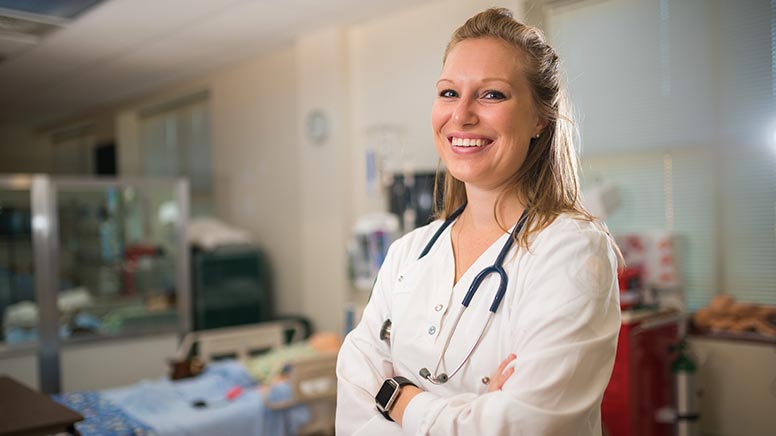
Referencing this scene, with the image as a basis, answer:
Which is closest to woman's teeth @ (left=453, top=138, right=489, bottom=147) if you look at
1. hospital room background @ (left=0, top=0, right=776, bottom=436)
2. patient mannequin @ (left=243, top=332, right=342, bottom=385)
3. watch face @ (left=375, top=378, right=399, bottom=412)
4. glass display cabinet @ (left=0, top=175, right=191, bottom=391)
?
hospital room background @ (left=0, top=0, right=776, bottom=436)

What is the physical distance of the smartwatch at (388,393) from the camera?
1238 mm

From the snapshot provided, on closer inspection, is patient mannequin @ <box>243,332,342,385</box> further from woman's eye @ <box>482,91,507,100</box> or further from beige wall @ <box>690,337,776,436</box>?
woman's eye @ <box>482,91,507,100</box>

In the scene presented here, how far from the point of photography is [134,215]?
15.0 ft

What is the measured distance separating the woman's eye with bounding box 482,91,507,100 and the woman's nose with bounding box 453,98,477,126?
0.10ft

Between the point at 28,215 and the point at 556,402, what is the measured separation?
3.93 metres

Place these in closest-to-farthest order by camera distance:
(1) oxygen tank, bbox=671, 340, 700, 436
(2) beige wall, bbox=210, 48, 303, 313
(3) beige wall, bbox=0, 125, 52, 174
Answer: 1. (1) oxygen tank, bbox=671, 340, 700, 436
2. (2) beige wall, bbox=210, 48, 303, 313
3. (3) beige wall, bbox=0, 125, 52, 174

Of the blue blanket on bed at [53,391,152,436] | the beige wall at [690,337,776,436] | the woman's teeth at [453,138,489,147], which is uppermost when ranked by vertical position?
the woman's teeth at [453,138,489,147]

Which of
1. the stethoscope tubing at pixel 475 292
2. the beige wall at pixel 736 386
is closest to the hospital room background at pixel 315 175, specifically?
the beige wall at pixel 736 386

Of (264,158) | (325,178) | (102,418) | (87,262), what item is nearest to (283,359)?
(102,418)

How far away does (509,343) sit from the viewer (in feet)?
3.83

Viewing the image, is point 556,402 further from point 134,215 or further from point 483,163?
point 134,215

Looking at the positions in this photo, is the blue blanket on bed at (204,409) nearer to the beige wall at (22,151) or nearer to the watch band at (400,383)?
the watch band at (400,383)

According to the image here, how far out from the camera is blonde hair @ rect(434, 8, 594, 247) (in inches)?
48.9

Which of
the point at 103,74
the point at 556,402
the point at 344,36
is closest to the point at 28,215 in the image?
the point at 103,74
